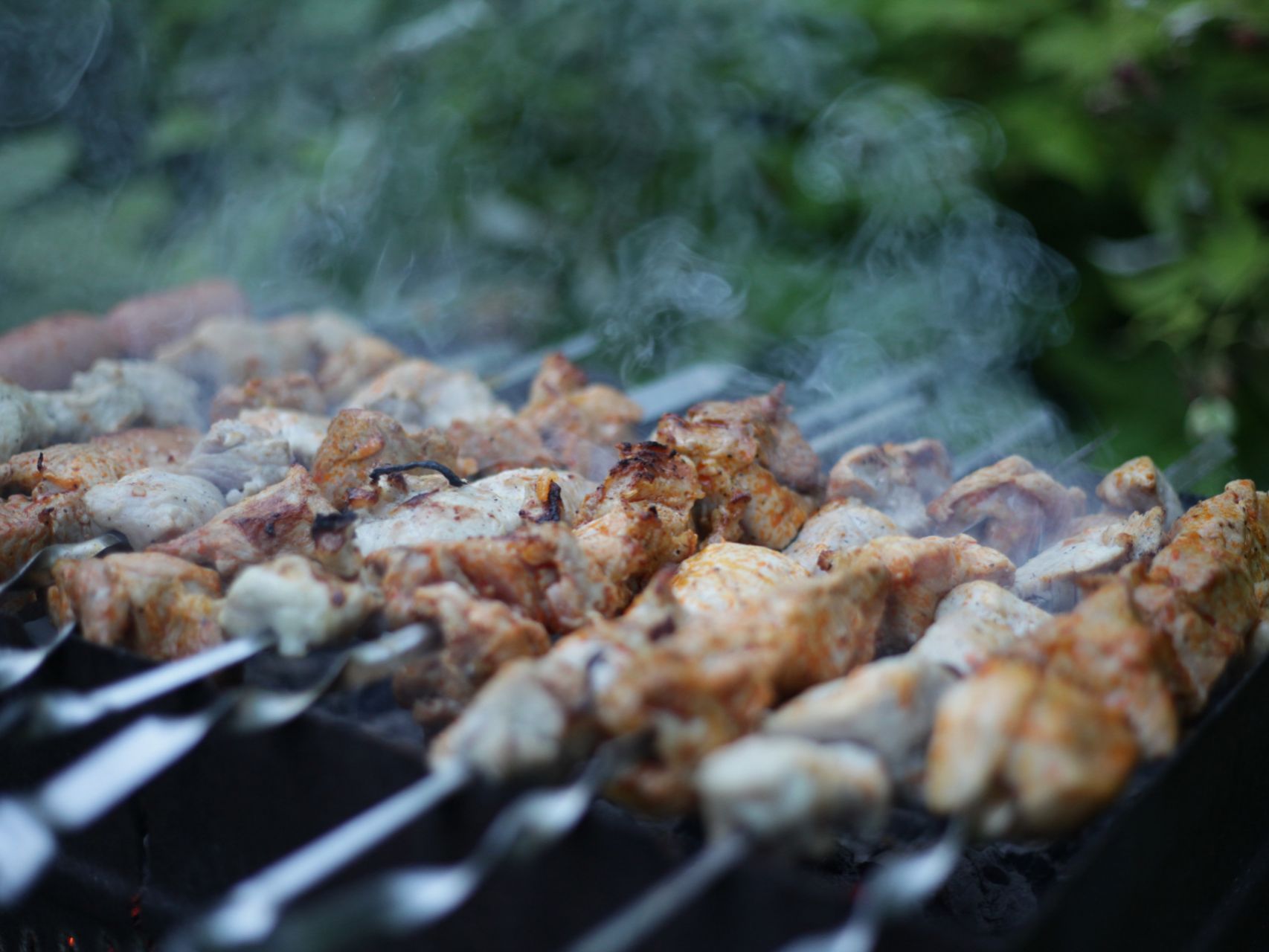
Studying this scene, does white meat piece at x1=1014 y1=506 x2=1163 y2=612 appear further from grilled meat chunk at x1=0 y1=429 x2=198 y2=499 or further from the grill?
grilled meat chunk at x1=0 y1=429 x2=198 y2=499

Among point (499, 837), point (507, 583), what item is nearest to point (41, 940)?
point (507, 583)

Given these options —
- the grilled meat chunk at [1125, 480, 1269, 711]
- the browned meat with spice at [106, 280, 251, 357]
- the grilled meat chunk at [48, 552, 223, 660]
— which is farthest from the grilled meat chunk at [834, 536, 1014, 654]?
the browned meat with spice at [106, 280, 251, 357]

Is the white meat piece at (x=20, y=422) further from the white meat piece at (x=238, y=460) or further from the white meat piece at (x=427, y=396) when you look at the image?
the white meat piece at (x=427, y=396)

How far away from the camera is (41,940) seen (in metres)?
2.25

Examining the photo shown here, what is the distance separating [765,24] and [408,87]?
2.09 m

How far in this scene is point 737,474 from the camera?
7.97 ft

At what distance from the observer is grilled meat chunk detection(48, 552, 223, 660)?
182 centimetres

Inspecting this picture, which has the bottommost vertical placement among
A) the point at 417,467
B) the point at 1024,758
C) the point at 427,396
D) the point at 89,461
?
the point at 427,396

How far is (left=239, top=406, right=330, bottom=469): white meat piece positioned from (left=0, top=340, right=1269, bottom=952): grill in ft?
2.36

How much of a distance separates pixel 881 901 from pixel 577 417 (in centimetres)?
195

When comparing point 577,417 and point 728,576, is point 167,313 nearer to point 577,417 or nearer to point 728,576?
point 577,417

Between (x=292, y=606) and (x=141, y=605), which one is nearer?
(x=292, y=606)

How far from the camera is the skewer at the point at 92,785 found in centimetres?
117

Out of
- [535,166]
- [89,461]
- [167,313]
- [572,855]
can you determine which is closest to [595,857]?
[572,855]
